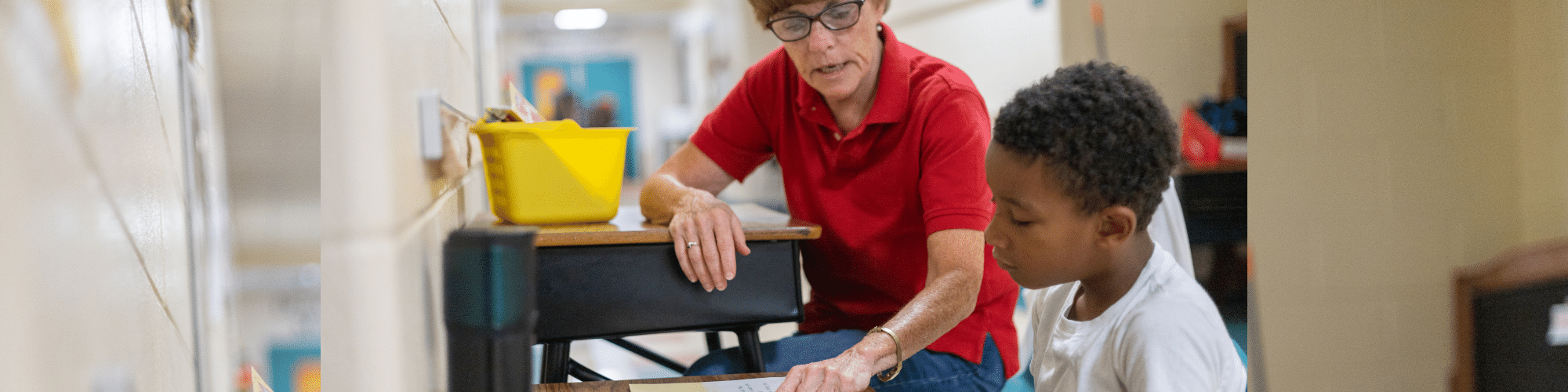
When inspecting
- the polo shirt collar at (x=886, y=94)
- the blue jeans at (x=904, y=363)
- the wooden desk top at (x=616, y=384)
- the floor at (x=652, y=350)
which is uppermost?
the polo shirt collar at (x=886, y=94)

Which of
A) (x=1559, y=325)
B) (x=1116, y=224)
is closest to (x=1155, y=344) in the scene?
(x=1116, y=224)

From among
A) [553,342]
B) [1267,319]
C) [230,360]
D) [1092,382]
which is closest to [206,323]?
[230,360]

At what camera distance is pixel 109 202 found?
536mm

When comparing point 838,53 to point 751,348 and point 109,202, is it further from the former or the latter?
point 109,202

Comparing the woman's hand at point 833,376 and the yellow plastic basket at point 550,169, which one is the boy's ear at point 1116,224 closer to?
the woman's hand at point 833,376

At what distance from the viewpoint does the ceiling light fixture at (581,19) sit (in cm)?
1118

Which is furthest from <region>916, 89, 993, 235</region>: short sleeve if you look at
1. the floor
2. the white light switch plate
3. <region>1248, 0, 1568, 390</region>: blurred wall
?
the floor

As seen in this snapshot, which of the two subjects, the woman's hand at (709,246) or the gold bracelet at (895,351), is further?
the woman's hand at (709,246)

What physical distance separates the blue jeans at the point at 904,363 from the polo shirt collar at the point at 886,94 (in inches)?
13.7

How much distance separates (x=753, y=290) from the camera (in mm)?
1350

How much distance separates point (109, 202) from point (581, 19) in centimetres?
1180

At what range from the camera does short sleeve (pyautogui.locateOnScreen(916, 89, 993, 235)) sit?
1.35 metres

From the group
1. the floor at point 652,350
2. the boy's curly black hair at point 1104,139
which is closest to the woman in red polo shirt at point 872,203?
the boy's curly black hair at point 1104,139

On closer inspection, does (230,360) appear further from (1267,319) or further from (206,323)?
(1267,319)
